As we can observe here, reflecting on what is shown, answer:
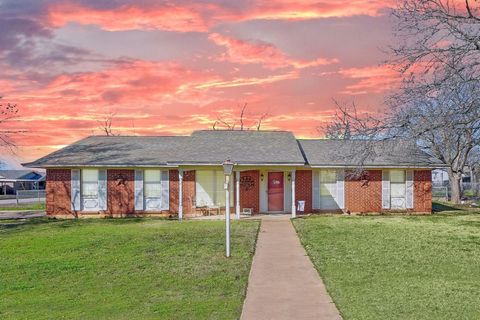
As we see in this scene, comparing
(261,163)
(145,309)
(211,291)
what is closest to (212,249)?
(211,291)

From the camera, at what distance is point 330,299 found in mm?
9547

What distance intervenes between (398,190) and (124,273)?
19.3m

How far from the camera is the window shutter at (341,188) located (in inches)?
1106

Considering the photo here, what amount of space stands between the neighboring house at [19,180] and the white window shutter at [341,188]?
54475 millimetres

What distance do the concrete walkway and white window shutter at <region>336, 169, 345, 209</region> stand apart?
11.6 metres

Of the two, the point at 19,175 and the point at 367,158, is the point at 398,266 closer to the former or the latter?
the point at 367,158

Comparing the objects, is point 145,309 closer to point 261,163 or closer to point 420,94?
point 420,94

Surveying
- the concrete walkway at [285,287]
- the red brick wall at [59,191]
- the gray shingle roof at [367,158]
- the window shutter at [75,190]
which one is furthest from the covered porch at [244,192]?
the concrete walkway at [285,287]

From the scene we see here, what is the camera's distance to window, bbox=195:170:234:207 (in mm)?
27781

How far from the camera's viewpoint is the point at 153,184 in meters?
27.9

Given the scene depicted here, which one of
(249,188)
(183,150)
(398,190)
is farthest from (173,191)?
(398,190)

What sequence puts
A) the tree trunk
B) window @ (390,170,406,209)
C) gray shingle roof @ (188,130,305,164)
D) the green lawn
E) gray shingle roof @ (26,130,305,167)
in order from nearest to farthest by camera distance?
the green lawn → gray shingle roof @ (188,130,305,164) → gray shingle roof @ (26,130,305,167) → window @ (390,170,406,209) → the tree trunk

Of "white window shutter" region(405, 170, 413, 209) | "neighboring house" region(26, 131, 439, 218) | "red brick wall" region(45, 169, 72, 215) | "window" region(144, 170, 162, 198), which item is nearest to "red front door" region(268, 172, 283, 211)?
"neighboring house" region(26, 131, 439, 218)

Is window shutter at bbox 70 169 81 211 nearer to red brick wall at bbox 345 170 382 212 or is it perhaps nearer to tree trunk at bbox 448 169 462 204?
red brick wall at bbox 345 170 382 212
